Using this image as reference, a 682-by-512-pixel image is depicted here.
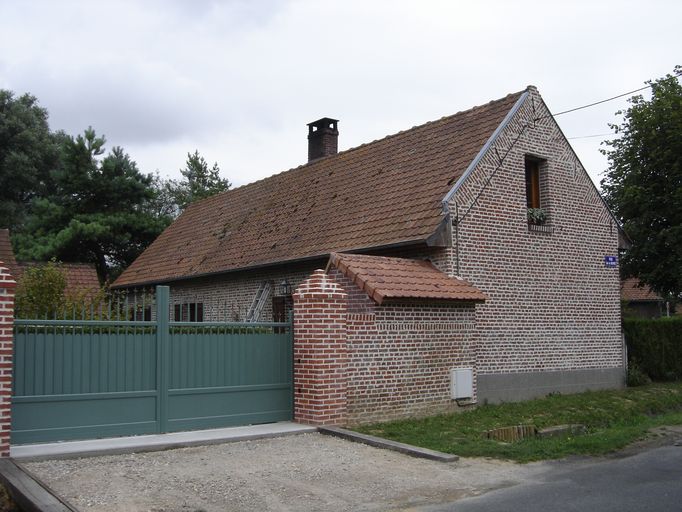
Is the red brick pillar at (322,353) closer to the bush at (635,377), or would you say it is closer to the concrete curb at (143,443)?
the concrete curb at (143,443)

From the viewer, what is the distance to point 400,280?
1236cm

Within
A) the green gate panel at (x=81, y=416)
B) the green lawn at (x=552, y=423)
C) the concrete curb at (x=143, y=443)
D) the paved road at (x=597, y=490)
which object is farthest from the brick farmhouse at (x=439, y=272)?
the paved road at (x=597, y=490)

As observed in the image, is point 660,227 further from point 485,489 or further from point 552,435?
point 485,489

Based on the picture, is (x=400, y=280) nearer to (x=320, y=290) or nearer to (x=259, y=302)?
(x=320, y=290)

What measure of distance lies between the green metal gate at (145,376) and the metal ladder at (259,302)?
5.60 meters

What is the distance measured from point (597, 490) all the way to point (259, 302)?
11.1 m

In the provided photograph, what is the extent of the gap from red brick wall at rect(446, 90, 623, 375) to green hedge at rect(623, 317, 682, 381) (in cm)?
136

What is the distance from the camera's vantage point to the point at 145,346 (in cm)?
1036

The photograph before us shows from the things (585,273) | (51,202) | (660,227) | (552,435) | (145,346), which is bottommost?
(552,435)

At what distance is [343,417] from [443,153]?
23.5 feet

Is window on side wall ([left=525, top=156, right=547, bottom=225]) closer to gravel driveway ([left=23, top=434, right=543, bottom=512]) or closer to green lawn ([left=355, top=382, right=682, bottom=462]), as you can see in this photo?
green lawn ([left=355, top=382, right=682, bottom=462])

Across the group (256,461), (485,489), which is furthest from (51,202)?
(485,489)

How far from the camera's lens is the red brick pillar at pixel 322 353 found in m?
11.2

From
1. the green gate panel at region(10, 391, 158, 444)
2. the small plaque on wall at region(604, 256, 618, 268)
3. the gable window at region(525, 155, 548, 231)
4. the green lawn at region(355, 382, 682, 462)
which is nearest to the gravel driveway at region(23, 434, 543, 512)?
the green lawn at region(355, 382, 682, 462)
